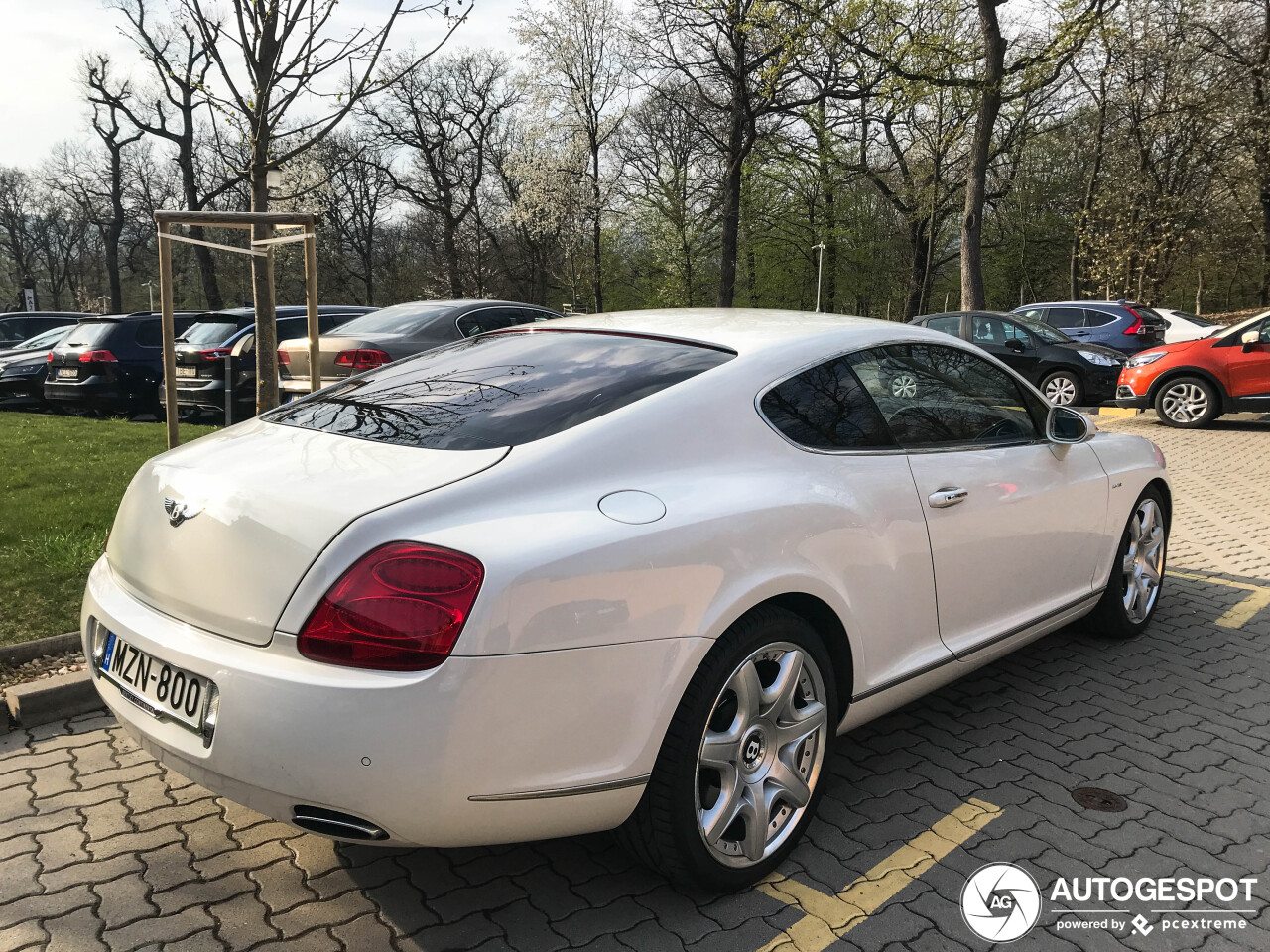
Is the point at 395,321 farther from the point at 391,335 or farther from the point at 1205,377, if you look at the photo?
the point at 1205,377

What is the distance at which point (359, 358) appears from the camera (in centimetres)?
906

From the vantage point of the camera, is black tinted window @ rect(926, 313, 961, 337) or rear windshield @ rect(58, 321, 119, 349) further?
black tinted window @ rect(926, 313, 961, 337)

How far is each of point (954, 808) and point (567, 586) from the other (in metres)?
1.72

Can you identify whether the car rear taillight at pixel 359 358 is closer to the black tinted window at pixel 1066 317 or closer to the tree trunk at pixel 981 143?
the tree trunk at pixel 981 143

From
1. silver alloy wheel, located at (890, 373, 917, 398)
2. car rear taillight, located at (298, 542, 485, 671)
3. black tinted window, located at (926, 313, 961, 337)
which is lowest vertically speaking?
car rear taillight, located at (298, 542, 485, 671)

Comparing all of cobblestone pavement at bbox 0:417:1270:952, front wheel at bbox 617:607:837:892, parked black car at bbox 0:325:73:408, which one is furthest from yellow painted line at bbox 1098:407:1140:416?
parked black car at bbox 0:325:73:408

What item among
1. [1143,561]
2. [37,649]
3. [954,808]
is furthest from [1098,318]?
[37,649]

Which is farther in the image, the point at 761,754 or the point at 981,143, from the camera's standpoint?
the point at 981,143

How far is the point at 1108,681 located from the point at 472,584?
10.8ft

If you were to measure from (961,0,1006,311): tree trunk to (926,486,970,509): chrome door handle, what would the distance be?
48.4ft

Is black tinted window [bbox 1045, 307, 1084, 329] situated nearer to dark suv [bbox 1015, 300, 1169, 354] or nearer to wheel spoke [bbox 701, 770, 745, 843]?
dark suv [bbox 1015, 300, 1169, 354]

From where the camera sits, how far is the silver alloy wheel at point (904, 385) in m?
3.33

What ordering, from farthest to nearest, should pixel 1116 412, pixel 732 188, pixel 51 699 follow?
1. pixel 732 188
2. pixel 1116 412
3. pixel 51 699

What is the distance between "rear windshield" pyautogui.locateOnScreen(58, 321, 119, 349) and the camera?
43.7 feet
